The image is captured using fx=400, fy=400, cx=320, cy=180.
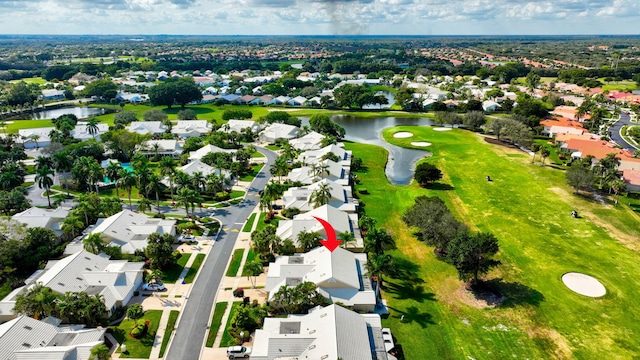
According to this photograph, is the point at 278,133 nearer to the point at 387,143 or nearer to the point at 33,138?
the point at 387,143

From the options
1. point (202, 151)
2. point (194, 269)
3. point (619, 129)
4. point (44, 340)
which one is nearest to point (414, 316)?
point (194, 269)

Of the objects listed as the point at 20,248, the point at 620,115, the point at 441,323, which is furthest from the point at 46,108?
the point at 620,115

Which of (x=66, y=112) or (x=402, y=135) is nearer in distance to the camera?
(x=402, y=135)

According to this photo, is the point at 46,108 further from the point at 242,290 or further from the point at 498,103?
the point at 498,103

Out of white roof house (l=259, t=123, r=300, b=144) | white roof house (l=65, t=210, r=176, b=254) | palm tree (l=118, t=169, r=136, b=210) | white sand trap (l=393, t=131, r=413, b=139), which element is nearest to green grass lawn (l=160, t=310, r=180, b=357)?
white roof house (l=65, t=210, r=176, b=254)

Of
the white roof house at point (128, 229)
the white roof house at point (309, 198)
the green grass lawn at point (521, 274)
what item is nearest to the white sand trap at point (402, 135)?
the green grass lawn at point (521, 274)

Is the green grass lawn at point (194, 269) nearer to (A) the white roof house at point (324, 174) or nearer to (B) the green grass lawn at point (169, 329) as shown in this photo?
(B) the green grass lawn at point (169, 329)
